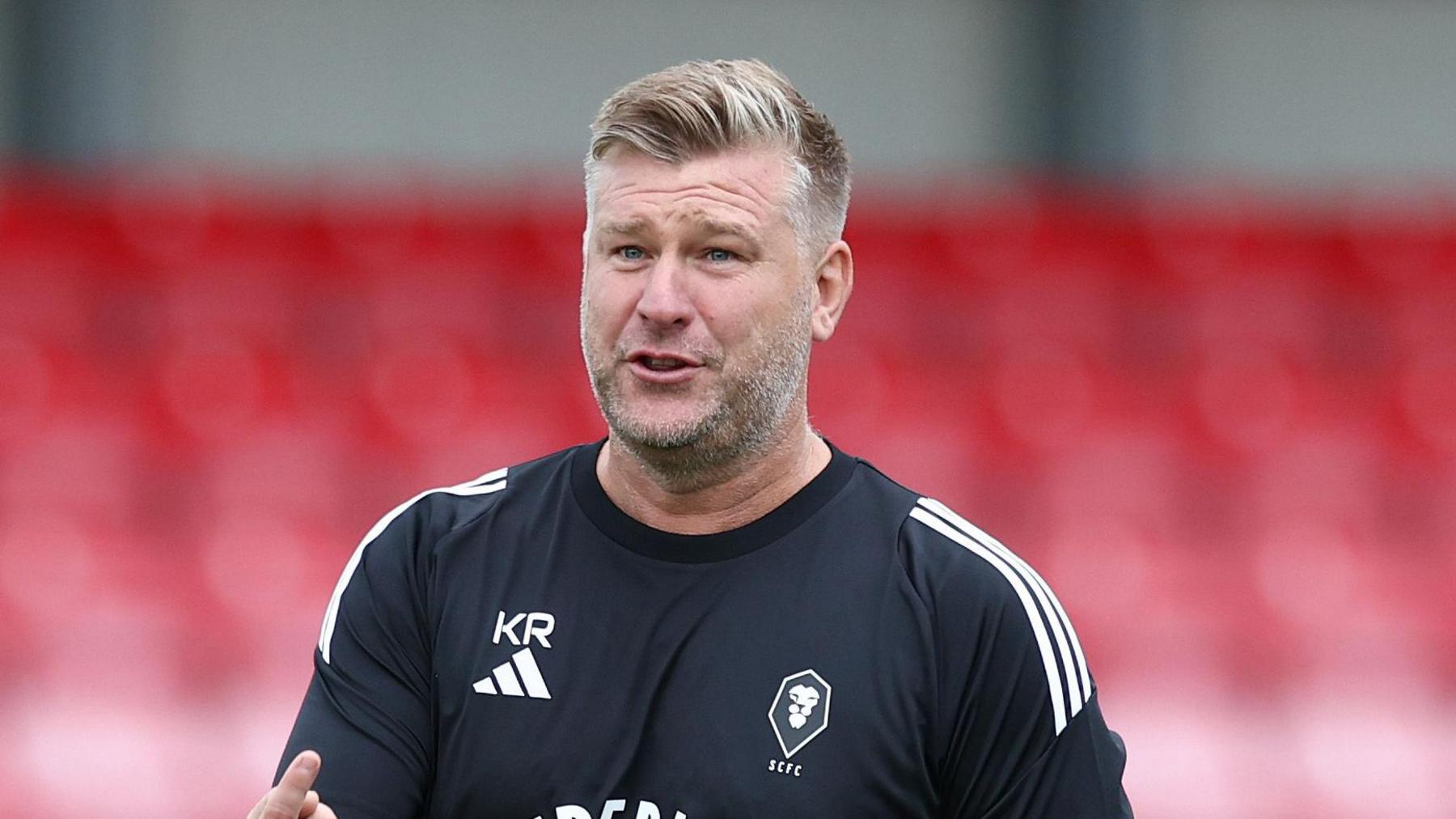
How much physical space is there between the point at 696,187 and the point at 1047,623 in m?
0.53

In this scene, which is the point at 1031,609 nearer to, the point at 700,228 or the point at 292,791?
the point at 700,228

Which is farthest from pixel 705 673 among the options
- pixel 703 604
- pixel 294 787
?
pixel 294 787

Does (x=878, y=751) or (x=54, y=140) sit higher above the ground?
(x=54, y=140)

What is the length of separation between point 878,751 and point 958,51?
6036 millimetres

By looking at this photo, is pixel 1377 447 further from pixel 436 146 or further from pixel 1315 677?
pixel 436 146

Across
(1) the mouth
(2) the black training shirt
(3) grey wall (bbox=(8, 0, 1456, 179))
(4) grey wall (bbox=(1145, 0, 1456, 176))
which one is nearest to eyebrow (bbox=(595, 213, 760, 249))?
(1) the mouth

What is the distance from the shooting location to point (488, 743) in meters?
1.73

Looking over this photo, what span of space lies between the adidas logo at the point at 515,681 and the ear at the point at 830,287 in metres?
0.44

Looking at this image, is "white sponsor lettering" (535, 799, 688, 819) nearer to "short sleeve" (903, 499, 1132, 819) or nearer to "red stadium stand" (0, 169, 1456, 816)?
"short sleeve" (903, 499, 1132, 819)

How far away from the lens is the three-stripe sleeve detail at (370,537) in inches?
71.2

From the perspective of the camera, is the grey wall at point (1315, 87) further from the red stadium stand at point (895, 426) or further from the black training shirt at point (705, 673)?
the black training shirt at point (705, 673)

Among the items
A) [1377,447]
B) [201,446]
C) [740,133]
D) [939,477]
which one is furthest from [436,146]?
[740,133]

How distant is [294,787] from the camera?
1.56 meters

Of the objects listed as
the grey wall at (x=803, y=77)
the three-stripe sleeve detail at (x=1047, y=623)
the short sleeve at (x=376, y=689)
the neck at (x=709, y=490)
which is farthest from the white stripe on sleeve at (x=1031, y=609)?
the grey wall at (x=803, y=77)
